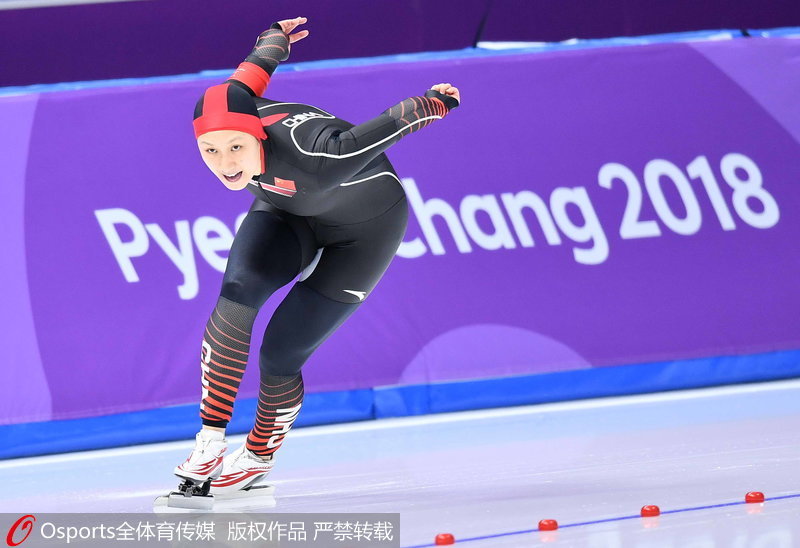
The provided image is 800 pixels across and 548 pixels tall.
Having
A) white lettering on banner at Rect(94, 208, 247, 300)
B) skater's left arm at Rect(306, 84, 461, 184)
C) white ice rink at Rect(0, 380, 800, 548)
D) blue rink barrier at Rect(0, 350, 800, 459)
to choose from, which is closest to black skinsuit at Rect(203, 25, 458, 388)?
skater's left arm at Rect(306, 84, 461, 184)

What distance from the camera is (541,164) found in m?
5.47

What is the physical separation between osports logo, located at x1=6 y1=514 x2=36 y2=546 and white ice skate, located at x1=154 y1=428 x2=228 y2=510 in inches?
14.2

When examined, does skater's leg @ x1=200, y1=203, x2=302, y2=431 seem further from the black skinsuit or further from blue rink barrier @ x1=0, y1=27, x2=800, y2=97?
blue rink barrier @ x1=0, y1=27, x2=800, y2=97

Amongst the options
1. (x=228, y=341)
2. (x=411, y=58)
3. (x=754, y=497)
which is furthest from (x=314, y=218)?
(x=411, y=58)

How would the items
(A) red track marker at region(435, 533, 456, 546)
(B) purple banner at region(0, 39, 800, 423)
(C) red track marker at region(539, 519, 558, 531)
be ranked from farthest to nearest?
1. (B) purple banner at region(0, 39, 800, 423)
2. (C) red track marker at region(539, 519, 558, 531)
3. (A) red track marker at region(435, 533, 456, 546)

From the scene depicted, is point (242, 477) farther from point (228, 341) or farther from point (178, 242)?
point (178, 242)

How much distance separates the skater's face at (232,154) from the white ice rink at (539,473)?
3.29 feet

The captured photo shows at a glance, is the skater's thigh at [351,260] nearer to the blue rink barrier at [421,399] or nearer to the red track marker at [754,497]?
the red track marker at [754,497]

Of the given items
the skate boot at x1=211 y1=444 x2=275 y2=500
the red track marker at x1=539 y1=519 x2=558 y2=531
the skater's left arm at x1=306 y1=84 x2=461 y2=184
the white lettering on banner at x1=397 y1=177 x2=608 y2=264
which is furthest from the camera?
the white lettering on banner at x1=397 y1=177 x2=608 y2=264

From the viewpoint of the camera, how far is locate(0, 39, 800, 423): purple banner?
16.9 ft

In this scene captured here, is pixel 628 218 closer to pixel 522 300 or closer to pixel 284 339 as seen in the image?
pixel 522 300

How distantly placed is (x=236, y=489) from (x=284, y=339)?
51cm

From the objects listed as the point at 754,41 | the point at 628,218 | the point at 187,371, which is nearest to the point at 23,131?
the point at 187,371

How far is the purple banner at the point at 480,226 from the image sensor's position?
5.14 metres
